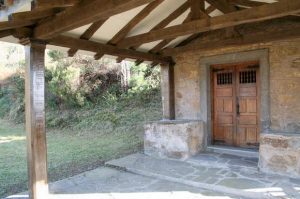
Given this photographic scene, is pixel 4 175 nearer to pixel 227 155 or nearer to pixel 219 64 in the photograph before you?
pixel 227 155

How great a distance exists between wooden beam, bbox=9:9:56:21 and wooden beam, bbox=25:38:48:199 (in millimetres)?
424

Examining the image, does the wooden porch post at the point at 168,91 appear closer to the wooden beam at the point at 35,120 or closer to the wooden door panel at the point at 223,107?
the wooden door panel at the point at 223,107

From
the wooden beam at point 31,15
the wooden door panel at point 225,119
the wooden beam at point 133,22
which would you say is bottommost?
the wooden door panel at point 225,119

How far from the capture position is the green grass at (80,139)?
588cm

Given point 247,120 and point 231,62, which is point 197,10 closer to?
point 231,62

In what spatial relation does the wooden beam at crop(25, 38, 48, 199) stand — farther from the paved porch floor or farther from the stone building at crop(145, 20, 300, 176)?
the stone building at crop(145, 20, 300, 176)

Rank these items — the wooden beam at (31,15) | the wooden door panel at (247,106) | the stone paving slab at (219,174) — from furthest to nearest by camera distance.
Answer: the wooden door panel at (247,106) → the stone paving slab at (219,174) → the wooden beam at (31,15)

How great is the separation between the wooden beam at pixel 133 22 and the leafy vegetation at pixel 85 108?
319 cm

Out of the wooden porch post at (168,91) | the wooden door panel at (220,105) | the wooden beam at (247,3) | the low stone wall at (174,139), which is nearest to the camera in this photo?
the wooden beam at (247,3)

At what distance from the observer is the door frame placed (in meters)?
5.64

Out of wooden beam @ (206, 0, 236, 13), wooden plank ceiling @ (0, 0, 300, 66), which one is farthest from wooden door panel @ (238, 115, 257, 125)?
wooden beam @ (206, 0, 236, 13)

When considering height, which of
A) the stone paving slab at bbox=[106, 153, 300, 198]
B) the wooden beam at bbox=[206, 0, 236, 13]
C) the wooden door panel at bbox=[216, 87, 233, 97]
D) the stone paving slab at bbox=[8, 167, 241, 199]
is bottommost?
the stone paving slab at bbox=[8, 167, 241, 199]

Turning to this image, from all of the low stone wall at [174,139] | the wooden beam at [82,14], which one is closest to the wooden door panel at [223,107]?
the low stone wall at [174,139]

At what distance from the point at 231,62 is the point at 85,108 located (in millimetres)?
8968
